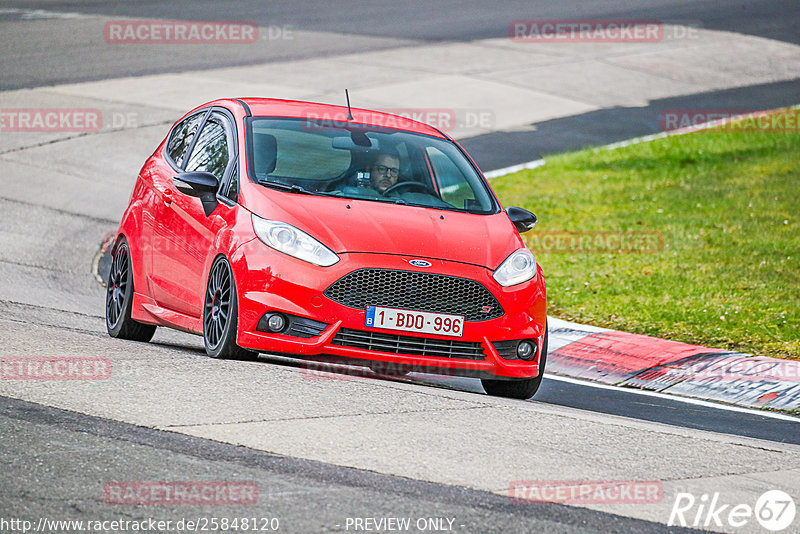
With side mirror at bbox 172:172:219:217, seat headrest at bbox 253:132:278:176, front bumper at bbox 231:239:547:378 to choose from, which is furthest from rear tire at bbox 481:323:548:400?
side mirror at bbox 172:172:219:217

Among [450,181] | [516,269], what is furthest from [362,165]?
[516,269]

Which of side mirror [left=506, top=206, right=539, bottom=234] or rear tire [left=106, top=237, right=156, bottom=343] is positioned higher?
side mirror [left=506, top=206, right=539, bottom=234]

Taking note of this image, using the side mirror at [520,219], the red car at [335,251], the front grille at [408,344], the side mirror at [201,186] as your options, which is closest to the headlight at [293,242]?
the red car at [335,251]

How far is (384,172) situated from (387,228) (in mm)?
901

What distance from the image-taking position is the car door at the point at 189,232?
8297 mm

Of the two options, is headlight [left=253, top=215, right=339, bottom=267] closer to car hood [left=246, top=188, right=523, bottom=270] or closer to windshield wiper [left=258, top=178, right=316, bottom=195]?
car hood [left=246, top=188, right=523, bottom=270]

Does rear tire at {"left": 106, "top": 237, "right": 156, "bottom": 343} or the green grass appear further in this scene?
the green grass

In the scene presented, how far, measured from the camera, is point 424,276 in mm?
Result: 7629

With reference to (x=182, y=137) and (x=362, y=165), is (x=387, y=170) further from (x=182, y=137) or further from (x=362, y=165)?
(x=182, y=137)

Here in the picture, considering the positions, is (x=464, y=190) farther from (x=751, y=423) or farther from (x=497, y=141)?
(x=497, y=141)

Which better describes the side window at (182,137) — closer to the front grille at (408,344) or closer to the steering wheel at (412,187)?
the steering wheel at (412,187)

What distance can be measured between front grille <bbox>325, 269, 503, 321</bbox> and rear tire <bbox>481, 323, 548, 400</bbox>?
736mm

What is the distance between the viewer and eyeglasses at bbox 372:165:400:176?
8680 millimetres

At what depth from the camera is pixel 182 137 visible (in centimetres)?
962
